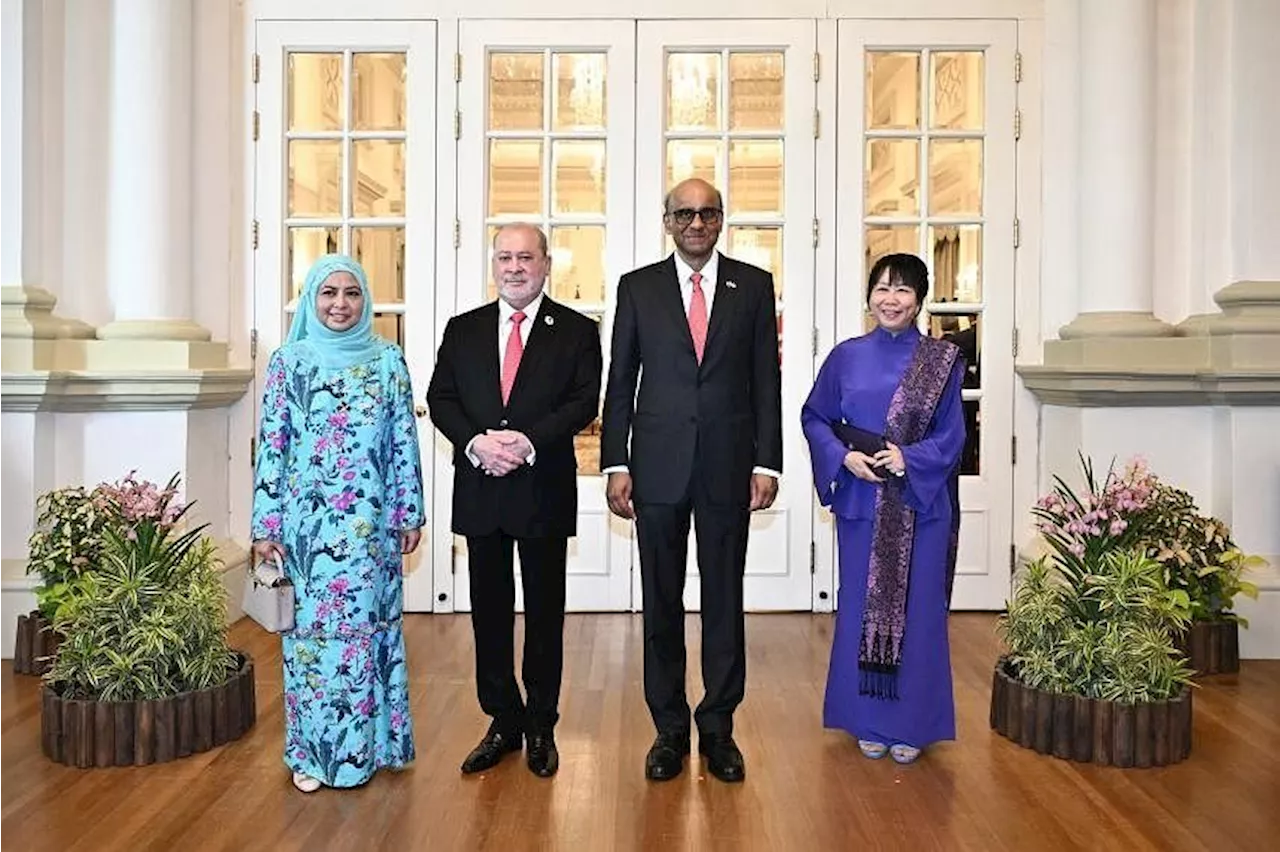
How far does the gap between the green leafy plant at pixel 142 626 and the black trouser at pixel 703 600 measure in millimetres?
1349

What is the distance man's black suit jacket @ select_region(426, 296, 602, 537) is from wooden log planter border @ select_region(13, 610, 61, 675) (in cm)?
204

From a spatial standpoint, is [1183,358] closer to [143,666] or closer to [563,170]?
[563,170]

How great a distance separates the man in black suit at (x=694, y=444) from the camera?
3752 millimetres

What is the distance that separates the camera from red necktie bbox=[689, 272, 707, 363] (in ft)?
12.4

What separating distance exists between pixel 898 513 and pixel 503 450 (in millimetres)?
1187

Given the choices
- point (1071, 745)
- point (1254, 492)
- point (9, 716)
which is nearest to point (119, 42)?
point (9, 716)

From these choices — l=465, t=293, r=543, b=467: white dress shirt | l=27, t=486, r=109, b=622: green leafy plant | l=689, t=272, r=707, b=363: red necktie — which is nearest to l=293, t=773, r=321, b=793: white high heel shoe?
l=465, t=293, r=543, b=467: white dress shirt

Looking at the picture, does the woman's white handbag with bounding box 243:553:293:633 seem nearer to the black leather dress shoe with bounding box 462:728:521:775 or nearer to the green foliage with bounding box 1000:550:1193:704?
the black leather dress shoe with bounding box 462:728:521:775

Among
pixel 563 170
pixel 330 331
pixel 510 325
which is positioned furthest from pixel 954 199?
pixel 330 331

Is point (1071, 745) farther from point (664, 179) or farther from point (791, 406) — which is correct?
point (664, 179)

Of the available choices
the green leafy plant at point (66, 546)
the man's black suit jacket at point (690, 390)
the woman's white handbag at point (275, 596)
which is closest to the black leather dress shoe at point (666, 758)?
the man's black suit jacket at point (690, 390)

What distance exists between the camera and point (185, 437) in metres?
5.62

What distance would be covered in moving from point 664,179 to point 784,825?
11.6 ft

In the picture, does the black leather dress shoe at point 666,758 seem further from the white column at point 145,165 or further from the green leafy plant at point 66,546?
the white column at point 145,165
